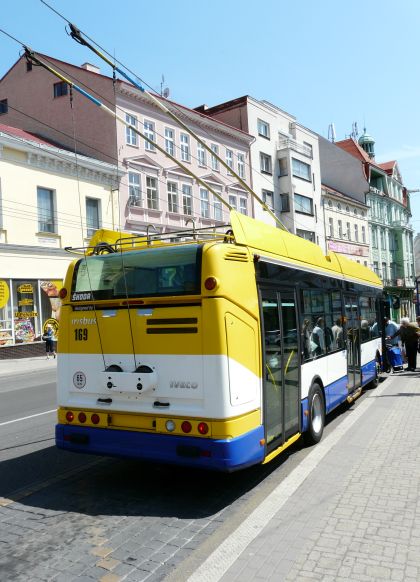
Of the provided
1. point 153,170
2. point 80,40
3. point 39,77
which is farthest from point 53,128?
point 80,40

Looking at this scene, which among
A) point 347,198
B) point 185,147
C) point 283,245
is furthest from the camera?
point 347,198

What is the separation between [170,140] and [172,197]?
3387mm

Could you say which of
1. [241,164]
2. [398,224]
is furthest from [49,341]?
[398,224]

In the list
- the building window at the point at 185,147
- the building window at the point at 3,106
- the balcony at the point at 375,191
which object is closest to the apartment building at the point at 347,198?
the balcony at the point at 375,191

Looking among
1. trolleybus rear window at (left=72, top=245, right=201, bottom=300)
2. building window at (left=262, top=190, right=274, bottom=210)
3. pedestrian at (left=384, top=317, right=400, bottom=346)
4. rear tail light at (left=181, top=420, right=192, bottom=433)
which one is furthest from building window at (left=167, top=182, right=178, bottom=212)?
rear tail light at (left=181, top=420, right=192, bottom=433)

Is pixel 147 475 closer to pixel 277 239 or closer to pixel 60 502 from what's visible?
pixel 60 502

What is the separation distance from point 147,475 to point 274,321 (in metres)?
2.26

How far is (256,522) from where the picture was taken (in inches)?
180

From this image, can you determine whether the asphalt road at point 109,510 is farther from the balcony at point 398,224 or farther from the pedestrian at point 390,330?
the balcony at point 398,224

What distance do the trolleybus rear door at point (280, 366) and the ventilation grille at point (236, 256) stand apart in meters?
0.45

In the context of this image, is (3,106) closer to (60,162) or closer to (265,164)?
(60,162)

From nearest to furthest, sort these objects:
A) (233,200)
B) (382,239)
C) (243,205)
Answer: (233,200) → (243,205) → (382,239)

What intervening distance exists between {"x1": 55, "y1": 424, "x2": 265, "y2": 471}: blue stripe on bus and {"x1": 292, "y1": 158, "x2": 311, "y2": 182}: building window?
40.7 meters

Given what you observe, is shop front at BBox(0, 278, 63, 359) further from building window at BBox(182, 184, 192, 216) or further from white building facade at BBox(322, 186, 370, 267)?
white building facade at BBox(322, 186, 370, 267)
